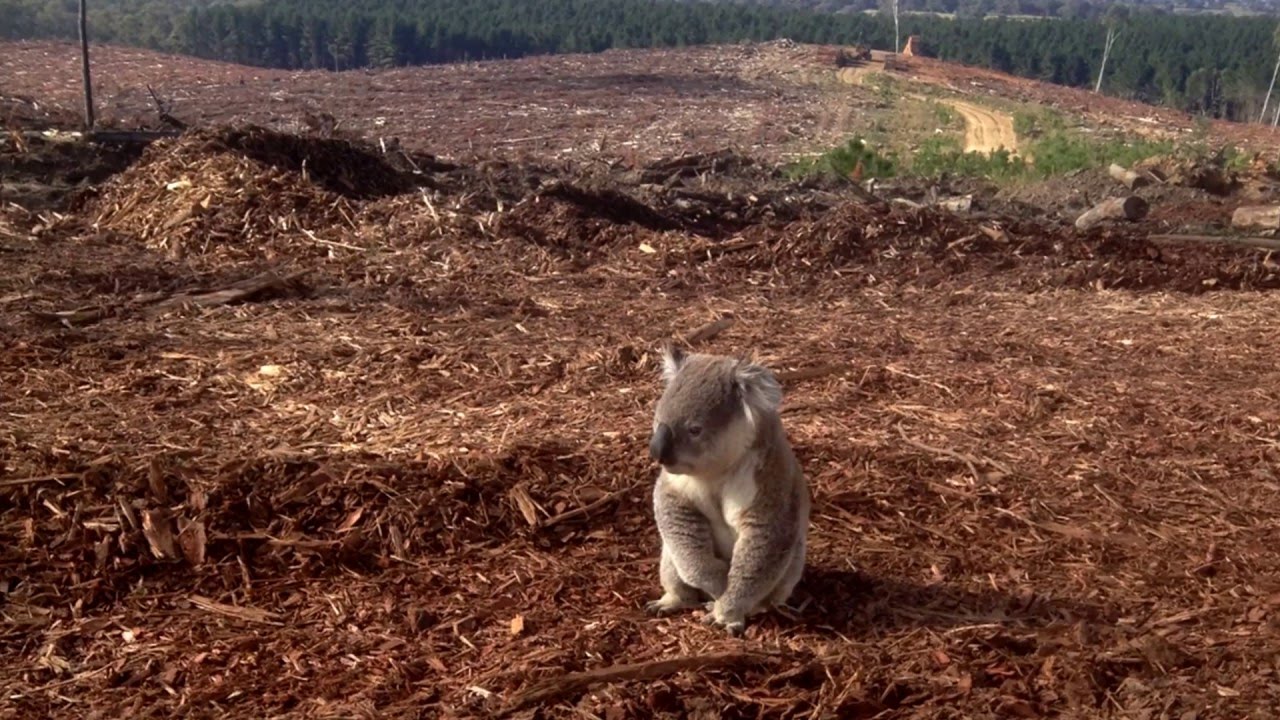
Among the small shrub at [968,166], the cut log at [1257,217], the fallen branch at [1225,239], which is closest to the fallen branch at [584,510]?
the fallen branch at [1225,239]

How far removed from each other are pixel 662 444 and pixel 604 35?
202 feet

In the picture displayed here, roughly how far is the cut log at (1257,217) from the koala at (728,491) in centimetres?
1190

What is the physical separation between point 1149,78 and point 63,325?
205 feet

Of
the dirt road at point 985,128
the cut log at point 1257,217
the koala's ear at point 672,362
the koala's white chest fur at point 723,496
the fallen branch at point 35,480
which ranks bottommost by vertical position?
the dirt road at point 985,128

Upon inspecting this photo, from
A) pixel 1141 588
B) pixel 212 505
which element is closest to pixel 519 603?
pixel 212 505

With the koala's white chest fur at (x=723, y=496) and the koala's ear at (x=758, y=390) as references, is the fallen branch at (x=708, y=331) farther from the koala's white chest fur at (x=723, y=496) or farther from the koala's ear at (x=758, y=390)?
the koala's ear at (x=758, y=390)

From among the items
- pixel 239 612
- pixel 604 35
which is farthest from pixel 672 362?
pixel 604 35

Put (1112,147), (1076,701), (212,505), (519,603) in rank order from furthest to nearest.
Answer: (1112,147) → (212,505) → (519,603) → (1076,701)

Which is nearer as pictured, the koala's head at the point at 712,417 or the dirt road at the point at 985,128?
the koala's head at the point at 712,417

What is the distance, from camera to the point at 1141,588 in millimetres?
4852

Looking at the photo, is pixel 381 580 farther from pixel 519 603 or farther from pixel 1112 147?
pixel 1112 147

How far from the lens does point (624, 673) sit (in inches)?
158

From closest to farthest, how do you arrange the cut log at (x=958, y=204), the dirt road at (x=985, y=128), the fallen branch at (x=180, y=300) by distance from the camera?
the fallen branch at (x=180, y=300) → the cut log at (x=958, y=204) → the dirt road at (x=985, y=128)

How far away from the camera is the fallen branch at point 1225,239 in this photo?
40.6 ft
